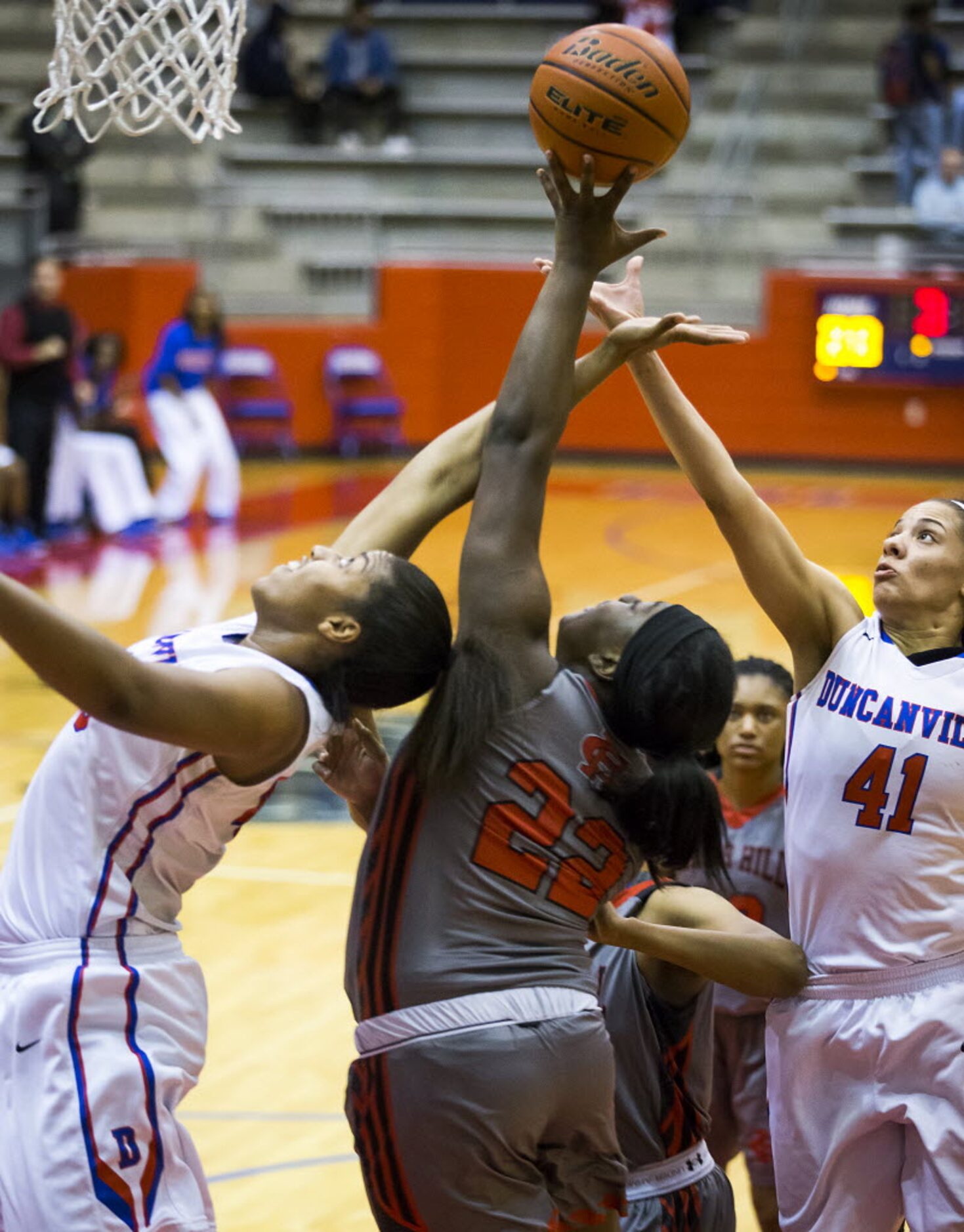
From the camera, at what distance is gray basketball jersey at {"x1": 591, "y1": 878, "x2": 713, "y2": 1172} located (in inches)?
125

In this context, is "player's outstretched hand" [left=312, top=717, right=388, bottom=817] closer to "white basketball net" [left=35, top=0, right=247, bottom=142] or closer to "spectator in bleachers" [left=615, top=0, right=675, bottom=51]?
"white basketball net" [left=35, top=0, right=247, bottom=142]

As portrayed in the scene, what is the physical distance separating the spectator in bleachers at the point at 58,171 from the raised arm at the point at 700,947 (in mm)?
15478

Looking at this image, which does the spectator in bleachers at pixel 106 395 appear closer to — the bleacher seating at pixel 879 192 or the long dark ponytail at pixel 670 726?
the bleacher seating at pixel 879 192

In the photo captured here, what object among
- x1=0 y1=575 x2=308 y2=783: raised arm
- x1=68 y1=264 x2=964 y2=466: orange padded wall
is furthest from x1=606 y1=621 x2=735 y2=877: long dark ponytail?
x1=68 y1=264 x2=964 y2=466: orange padded wall

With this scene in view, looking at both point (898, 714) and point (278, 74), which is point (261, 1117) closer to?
point (898, 714)

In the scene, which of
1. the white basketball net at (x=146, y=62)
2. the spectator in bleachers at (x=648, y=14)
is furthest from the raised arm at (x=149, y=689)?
the spectator in bleachers at (x=648, y=14)

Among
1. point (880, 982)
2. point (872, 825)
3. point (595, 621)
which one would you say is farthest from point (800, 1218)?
point (595, 621)

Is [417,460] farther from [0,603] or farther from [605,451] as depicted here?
[605,451]

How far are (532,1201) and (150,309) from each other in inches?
633

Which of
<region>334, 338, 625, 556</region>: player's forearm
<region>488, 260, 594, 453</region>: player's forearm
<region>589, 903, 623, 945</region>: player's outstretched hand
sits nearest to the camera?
<region>488, 260, 594, 453</region>: player's forearm

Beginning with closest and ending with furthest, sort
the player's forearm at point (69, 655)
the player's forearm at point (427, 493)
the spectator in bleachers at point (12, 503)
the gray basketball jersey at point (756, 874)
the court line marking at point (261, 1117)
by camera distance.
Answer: the player's forearm at point (69, 655) → the player's forearm at point (427, 493) → the gray basketball jersey at point (756, 874) → the court line marking at point (261, 1117) → the spectator in bleachers at point (12, 503)

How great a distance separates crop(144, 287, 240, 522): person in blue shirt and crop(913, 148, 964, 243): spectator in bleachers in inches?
298

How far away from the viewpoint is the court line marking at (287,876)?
682cm

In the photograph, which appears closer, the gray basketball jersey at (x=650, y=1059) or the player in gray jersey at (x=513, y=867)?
the player in gray jersey at (x=513, y=867)
